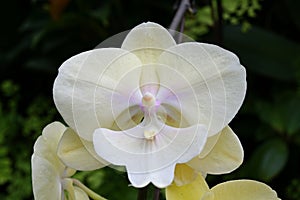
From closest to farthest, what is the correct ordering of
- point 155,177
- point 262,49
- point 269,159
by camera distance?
point 155,177 < point 269,159 < point 262,49

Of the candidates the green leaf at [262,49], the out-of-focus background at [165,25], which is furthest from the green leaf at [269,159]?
the green leaf at [262,49]

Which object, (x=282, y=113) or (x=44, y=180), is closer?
(x=44, y=180)

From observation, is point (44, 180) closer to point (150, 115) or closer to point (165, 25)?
point (150, 115)

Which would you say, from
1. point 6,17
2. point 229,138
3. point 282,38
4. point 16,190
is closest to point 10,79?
point 6,17

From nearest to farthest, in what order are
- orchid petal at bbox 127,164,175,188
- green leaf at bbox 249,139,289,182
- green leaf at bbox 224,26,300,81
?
orchid petal at bbox 127,164,175,188 < green leaf at bbox 249,139,289,182 < green leaf at bbox 224,26,300,81

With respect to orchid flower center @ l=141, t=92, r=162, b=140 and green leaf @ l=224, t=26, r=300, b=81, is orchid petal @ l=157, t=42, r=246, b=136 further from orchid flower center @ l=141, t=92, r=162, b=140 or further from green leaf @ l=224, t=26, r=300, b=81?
green leaf @ l=224, t=26, r=300, b=81

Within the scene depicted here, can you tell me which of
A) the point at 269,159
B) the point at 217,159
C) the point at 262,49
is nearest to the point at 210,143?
the point at 217,159

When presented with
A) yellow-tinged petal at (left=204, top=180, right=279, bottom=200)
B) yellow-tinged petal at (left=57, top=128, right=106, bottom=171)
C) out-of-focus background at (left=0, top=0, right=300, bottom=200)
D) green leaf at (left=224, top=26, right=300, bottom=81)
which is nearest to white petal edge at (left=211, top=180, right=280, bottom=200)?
yellow-tinged petal at (left=204, top=180, right=279, bottom=200)
